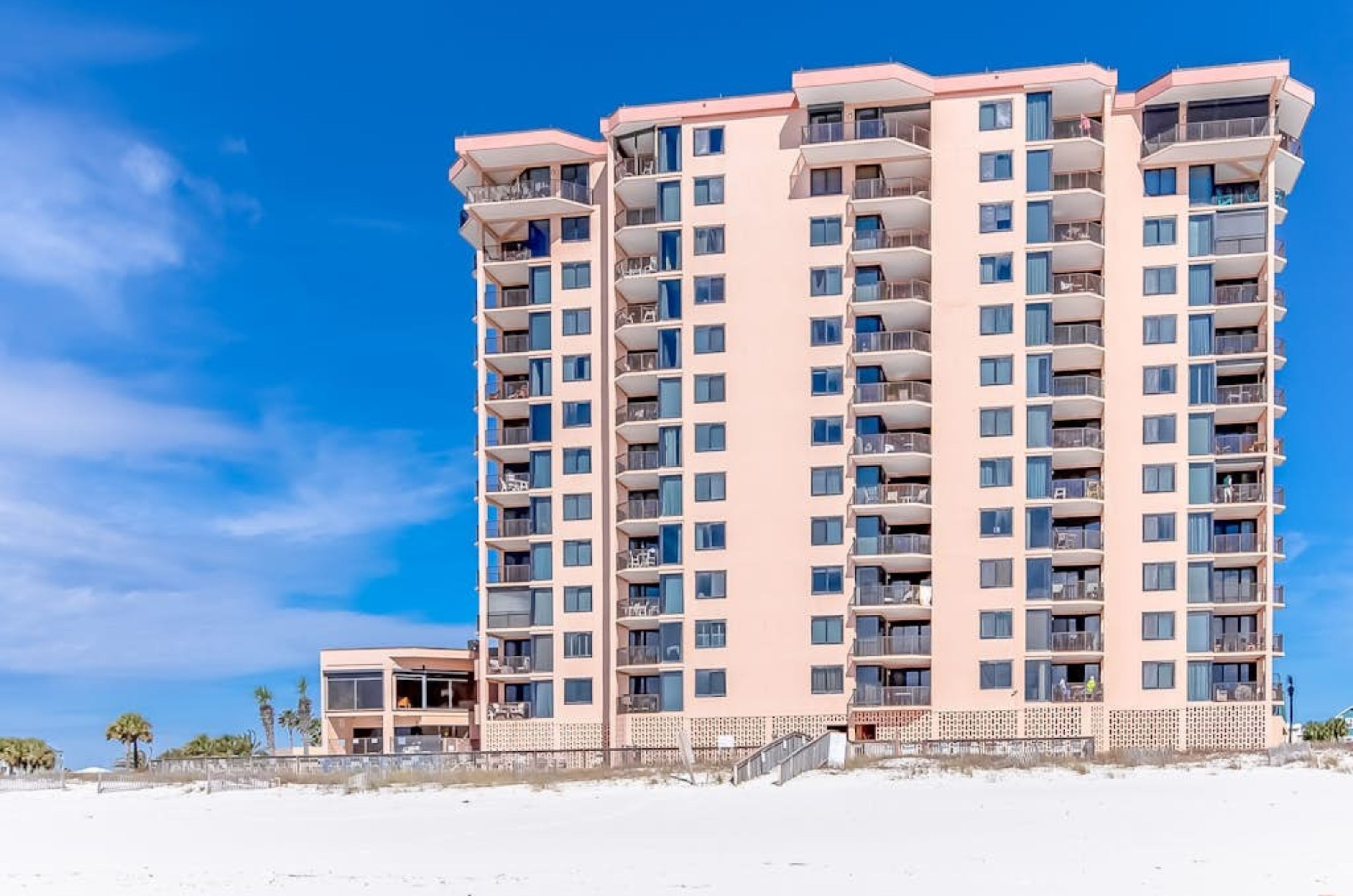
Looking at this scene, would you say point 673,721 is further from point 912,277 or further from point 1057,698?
point 912,277

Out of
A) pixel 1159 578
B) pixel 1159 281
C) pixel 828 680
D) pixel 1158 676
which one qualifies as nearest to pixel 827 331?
pixel 1159 281

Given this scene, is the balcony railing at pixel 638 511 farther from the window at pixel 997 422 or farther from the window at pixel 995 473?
the window at pixel 997 422

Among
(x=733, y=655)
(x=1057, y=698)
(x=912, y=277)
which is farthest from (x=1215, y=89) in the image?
(x=733, y=655)

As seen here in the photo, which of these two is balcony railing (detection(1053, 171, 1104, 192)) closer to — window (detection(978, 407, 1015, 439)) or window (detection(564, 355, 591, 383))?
window (detection(978, 407, 1015, 439))

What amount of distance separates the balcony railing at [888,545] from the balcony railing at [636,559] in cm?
1054

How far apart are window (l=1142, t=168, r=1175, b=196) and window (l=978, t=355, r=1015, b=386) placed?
36.2ft

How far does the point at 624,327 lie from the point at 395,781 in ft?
92.0

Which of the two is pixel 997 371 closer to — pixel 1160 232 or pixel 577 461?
pixel 1160 232

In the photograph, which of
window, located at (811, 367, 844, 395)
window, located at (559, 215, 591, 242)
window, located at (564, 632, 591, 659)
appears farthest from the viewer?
window, located at (559, 215, 591, 242)

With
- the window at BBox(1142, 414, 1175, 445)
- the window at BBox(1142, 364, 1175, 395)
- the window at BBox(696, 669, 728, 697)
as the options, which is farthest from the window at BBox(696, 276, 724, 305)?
the window at BBox(1142, 414, 1175, 445)

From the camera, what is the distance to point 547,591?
230 ft

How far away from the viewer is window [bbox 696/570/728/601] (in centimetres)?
6675

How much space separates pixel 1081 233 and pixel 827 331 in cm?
1322

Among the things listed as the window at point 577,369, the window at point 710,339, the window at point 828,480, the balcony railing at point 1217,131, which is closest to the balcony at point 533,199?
the window at point 577,369
